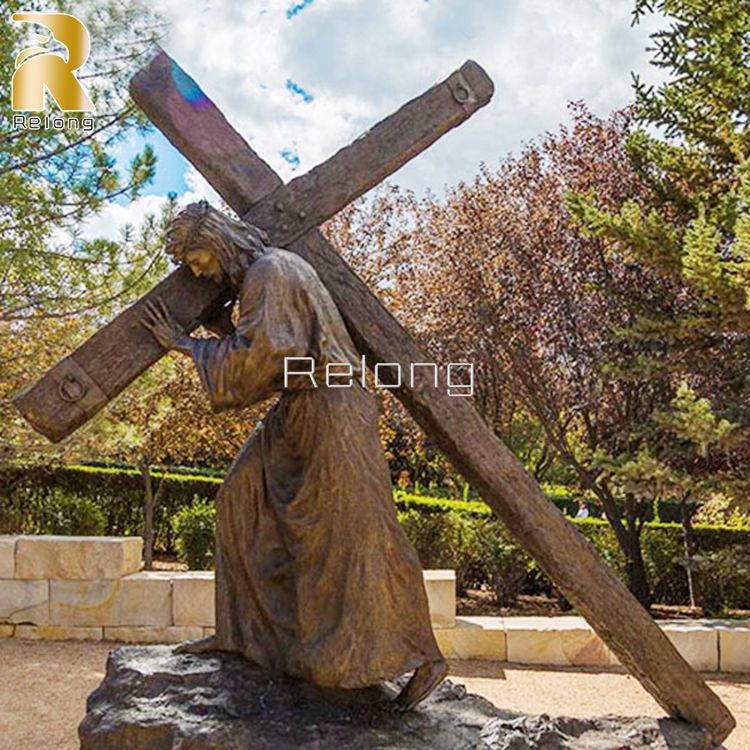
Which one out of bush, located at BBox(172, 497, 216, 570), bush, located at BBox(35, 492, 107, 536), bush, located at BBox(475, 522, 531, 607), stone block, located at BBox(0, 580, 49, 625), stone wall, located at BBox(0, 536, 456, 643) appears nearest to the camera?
stone wall, located at BBox(0, 536, 456, 643)

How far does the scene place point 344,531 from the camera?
3035mm

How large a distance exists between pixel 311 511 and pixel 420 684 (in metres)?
0.73

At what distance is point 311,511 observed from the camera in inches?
121

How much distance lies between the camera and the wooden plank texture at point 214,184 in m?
3.10

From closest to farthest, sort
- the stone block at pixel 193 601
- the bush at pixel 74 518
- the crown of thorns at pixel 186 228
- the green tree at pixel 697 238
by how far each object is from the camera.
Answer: the crown of thorns at pixel 186 228, the green tree at pixel 697 238, the stone block at pixel 193 601, the bush at pixel 74 518

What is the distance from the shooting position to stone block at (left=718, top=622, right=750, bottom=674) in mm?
7352

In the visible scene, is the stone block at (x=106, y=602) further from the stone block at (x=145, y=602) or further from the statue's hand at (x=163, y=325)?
the statue's hand at (x=163, y=325)

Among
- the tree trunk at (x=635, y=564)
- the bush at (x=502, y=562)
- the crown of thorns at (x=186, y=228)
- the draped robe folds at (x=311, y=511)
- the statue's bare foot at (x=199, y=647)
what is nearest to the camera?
the draped robe folds at (x=311, y=511)

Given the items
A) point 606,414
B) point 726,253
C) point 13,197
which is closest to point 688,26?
point 726,253

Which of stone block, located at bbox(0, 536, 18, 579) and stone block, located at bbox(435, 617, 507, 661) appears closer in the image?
stone block, located at bbox(435, 617, 507, 661)

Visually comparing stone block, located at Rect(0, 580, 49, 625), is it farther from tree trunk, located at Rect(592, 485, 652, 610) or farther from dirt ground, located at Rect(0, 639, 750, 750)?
tree trunk, located at Rect(592, 485, 652, 610)

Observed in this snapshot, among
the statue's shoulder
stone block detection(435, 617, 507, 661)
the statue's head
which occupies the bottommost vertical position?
stone block detection(435, 617, 507, 661)

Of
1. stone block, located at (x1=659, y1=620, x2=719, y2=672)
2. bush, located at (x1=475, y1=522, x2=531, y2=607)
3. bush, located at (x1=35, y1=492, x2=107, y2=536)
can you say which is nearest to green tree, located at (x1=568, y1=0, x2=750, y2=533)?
stone block, located at (x1=659, y1=620, x2=719, y2=672)

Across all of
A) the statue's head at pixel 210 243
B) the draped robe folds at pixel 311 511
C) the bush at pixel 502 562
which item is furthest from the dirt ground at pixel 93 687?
the statue's head at pixel 210 243
